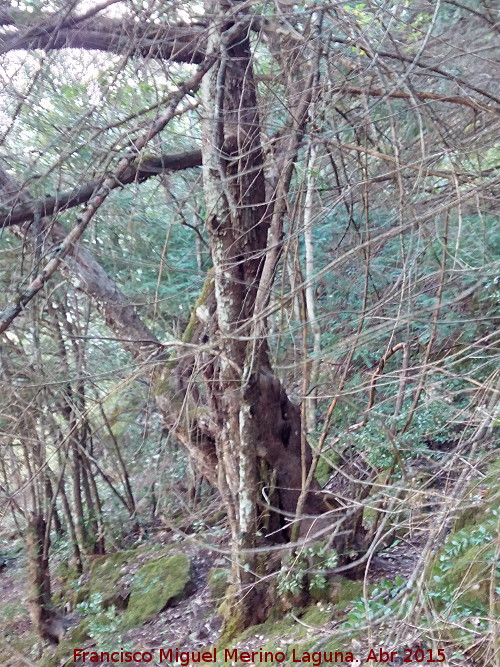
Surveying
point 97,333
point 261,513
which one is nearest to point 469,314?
point 261,513

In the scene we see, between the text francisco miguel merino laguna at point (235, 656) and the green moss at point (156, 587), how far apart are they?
0.48m

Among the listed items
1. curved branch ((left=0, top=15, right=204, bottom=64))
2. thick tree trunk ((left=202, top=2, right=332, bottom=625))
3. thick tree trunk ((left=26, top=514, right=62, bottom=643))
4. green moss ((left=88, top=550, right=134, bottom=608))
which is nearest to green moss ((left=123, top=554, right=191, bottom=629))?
green moss ((left=88, top=550, right=134, bottom=608))

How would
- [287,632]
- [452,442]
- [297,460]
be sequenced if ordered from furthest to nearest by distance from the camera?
[452,442] → [297,460] → [287,632]

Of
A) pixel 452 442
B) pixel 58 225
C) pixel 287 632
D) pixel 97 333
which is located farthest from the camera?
pixel 97 333

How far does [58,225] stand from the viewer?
5.17 metres

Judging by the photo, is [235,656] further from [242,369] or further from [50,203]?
[50,203]

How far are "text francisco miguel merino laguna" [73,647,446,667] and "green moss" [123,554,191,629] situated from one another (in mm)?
476

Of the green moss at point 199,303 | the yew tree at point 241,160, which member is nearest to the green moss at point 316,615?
the yew tree at point 241,160

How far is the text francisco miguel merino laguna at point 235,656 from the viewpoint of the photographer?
3133 mm

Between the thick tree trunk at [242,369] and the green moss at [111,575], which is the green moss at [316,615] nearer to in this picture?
the thick tree trunk at [242,369]

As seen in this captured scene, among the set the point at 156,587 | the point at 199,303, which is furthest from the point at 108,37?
the point at 156,587

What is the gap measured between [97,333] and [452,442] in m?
4.47

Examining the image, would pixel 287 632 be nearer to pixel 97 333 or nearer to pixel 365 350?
pixel 365 350

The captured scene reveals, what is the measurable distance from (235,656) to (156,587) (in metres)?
2.29
